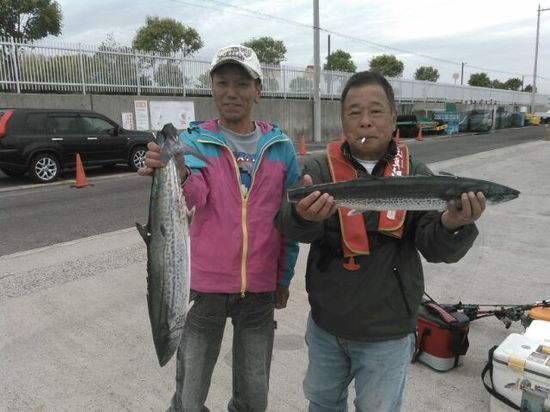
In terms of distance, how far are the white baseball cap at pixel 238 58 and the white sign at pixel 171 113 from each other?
59.7ft

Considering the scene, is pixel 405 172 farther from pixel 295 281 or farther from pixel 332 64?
pixel 332 64

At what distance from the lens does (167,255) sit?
71.9 inches

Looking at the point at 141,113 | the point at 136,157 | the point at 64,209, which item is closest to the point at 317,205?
the point at 64,209

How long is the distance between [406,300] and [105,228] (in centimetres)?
625

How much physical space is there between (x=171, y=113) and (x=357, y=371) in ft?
65.7

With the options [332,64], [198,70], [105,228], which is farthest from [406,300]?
[332,64]

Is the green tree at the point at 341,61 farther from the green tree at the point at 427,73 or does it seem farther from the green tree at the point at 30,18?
the green tree at the point at 30,18

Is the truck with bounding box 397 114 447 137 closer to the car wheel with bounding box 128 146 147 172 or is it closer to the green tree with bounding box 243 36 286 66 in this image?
A: the car wheel with bounding box 128 146 147 172

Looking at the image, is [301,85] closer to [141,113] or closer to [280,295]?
[141,113]

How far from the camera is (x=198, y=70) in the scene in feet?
74.9

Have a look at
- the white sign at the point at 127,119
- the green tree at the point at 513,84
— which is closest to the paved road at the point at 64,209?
the white sign at the point at 127,119

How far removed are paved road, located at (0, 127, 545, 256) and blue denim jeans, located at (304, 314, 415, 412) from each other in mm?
5320

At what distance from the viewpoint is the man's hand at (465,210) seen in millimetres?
1720

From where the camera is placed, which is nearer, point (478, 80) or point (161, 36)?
point (161, 36)
